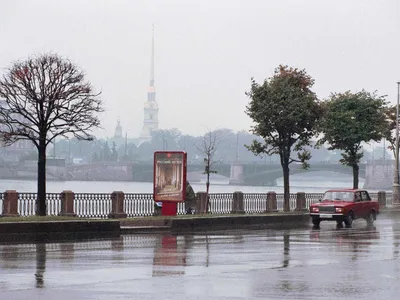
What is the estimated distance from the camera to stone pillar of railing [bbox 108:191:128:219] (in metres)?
38.8

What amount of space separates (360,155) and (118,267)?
141 feet

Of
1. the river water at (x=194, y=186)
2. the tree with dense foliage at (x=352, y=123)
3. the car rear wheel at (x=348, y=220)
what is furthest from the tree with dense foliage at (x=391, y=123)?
the river water at (x=194, y=186)

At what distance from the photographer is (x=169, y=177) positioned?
36938 millimetres

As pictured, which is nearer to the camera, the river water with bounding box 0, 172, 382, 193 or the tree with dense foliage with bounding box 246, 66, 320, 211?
the tree with dense foliage with bounding box 246, 66, 320, 211

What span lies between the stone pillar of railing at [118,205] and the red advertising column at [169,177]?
2.40 m

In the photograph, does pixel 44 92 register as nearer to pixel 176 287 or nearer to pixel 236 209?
pixel 236 209

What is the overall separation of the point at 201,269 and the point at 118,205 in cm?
2050

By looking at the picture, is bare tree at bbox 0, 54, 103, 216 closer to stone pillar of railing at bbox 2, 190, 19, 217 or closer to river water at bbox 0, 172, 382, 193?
stone pillar of railing at bbox 2, 190, 19, 217

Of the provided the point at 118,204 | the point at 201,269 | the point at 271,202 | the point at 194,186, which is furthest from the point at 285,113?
the point at 194,186

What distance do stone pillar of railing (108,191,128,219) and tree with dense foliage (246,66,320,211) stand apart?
12.5 metres

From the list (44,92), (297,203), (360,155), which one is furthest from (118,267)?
(360,155)

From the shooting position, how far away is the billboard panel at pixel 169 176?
120ft

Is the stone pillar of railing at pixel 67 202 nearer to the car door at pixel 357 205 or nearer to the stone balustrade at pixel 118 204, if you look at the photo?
the stone balustrade at pixel 118 204

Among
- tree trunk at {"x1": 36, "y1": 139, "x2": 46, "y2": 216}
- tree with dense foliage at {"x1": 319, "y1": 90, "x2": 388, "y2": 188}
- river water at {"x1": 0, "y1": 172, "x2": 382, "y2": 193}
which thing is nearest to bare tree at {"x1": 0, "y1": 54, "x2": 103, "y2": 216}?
tree trunk at {"x1": 36, "y1": 139, "x2": 46, "y2": 216}
